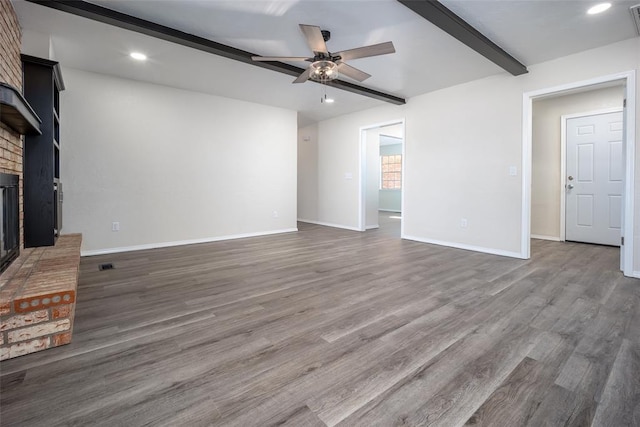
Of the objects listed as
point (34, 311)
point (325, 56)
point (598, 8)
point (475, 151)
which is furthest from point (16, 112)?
point (475, 151)

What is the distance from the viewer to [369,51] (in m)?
2.67

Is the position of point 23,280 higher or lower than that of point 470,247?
higher

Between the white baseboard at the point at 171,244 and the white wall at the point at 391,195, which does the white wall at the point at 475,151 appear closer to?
the white baseboard at the point at 171,244

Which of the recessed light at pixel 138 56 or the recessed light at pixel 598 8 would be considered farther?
the recessed light at pixel 138 56

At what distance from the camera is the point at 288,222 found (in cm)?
611

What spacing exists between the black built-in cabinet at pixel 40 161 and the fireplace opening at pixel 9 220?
1.17ft

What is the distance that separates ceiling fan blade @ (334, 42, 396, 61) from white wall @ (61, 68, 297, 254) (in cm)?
306

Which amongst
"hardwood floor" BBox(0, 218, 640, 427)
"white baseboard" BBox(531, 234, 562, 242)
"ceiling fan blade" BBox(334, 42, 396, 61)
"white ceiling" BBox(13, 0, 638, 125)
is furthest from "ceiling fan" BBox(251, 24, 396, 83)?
"white baseboard" BBox(531, 234, 562, 242)

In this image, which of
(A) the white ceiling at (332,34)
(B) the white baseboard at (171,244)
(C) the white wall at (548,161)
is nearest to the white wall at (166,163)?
(B) the white baseboard at (171,244)

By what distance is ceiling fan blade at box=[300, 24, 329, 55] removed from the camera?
2344mm

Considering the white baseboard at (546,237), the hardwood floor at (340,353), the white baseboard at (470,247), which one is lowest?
the hardwood floor at (340,353)

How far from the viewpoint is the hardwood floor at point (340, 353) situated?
48.5 inches

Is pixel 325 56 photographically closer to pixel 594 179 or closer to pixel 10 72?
pixel 10 72

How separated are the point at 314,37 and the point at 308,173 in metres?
4.96
